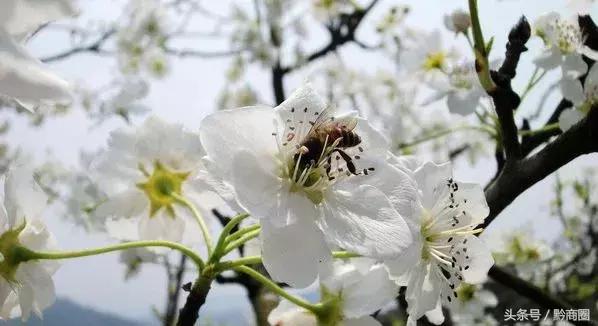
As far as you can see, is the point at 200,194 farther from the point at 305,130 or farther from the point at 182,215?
the point at 305,130

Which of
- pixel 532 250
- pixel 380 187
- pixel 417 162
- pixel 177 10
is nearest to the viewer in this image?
pixel 380 187

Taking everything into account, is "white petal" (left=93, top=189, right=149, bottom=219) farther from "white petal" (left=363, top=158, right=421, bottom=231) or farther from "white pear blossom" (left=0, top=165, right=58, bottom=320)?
"white petal" (left=363, top=158, right=421, bottom=231)

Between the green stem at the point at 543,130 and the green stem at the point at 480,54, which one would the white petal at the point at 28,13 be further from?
the green stem at the point at 543,130

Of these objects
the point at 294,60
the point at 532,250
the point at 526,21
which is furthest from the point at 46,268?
the point at 294,60

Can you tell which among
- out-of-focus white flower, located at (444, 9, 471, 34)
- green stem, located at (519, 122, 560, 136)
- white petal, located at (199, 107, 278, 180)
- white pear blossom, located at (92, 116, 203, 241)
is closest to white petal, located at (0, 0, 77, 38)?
white petal, located at (199, 107, 278, 180)

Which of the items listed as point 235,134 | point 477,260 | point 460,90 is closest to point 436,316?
point 477,260

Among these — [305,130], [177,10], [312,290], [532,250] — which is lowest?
[532,250]
